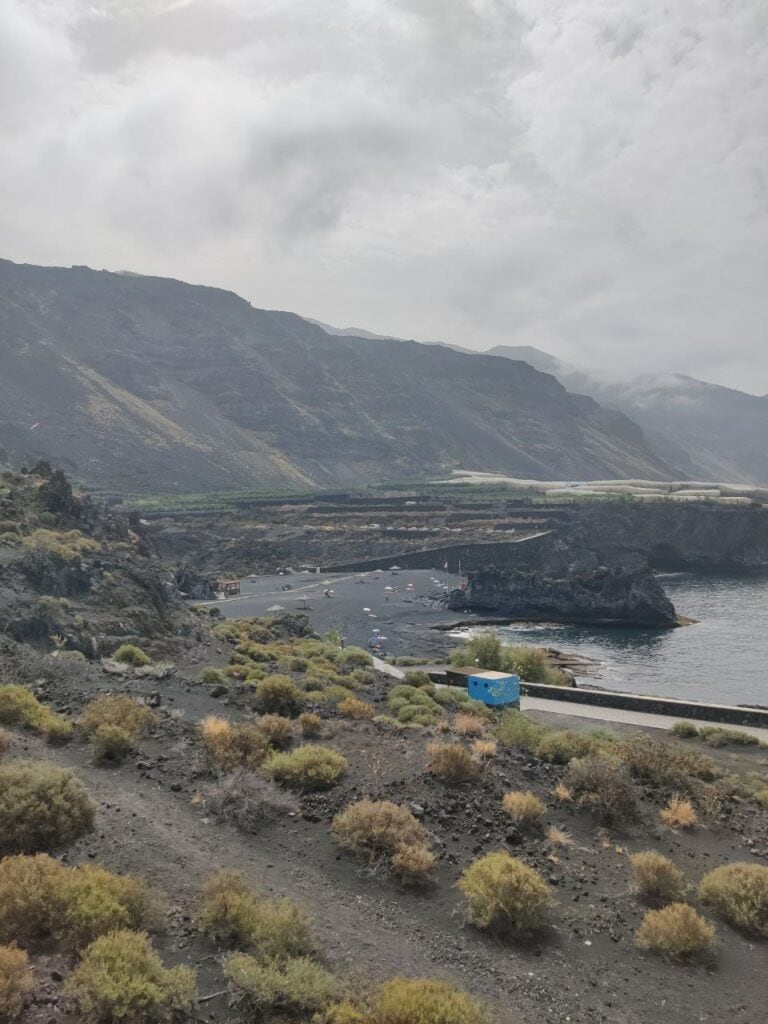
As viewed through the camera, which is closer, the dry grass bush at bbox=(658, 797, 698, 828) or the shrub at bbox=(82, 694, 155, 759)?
the shrub at bbox=(82, 694, 155, 759)

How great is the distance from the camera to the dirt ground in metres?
7.77

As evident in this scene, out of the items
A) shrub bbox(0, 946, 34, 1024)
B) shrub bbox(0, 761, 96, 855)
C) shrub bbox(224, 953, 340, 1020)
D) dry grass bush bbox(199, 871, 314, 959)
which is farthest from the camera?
shrub bbox(0, 761, 96, 855)

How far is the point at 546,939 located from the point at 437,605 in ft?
244

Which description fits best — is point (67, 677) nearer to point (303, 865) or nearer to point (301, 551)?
point (303, 865)

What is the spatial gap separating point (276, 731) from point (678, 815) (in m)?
8.01

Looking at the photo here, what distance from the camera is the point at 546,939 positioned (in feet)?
29.3

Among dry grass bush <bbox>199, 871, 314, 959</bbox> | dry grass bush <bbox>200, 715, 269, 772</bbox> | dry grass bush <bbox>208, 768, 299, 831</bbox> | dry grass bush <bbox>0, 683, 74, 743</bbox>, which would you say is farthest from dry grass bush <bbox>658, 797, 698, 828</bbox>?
dry grass bush <bbox>0, 683, 74, 743</bbox>

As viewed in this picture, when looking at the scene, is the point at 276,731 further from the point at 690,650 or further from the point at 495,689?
the point at 690,650

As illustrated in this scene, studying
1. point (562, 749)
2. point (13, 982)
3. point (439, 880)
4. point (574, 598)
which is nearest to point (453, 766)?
point (439, 880)

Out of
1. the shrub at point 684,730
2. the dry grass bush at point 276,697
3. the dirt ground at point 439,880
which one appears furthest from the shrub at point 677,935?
the shrub at point 684,730

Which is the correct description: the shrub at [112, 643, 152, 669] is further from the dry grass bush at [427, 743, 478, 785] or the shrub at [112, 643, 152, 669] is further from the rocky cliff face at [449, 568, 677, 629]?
the rocky cliff face at [449, 568, 677, 629]

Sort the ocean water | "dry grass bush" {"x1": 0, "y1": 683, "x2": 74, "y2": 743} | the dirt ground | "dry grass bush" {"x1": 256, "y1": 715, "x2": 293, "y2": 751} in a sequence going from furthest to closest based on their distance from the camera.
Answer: the ocean water, "dry grass bush" {"x1": 256, "y1": 715, "x2": 293, "y2": 751}, "dry grass bush" {"x1": 0, "y1": 683, "x2": 74, "y2": 743}, the dirt ground

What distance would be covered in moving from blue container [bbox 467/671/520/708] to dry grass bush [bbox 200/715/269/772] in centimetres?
1724

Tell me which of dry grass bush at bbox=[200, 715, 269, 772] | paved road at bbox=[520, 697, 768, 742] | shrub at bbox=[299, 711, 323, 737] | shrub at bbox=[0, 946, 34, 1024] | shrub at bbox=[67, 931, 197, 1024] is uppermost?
shrub at bbox=[0, 946, 34, 1024]
